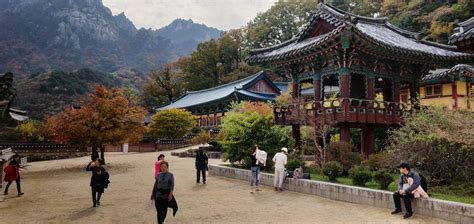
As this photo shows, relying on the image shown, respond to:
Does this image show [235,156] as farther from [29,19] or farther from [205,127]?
[29,19]

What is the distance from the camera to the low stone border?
350 inches

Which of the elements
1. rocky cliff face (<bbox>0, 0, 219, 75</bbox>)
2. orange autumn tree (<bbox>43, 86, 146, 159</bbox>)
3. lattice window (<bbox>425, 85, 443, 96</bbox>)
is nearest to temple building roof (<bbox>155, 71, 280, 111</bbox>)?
lattice window (<bbox>425, 85, 443, 96</bbox>)

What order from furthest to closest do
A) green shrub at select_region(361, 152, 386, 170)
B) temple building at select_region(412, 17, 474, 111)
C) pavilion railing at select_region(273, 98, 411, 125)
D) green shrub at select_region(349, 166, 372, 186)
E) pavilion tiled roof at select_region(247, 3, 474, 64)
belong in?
1. temple building at select_region(412, 17, 474, 111)
2. pavilion tiled roof at select_region(247, 3, 474, 64)
3. pavilion railing at select_region(273, 98, 411, 125)
4. green shrub at select_region(361, 152, 386, 170)
5. green shrub at select_region(349, 166, 372, 186)

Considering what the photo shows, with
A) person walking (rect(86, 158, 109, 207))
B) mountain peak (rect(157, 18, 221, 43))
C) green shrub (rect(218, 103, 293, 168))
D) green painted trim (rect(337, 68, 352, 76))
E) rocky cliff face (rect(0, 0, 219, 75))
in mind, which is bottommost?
person walking (rect(86, 158, 109, 207))

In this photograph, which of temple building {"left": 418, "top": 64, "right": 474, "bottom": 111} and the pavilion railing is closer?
the pavilion railing

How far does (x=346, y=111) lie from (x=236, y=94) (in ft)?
86.5

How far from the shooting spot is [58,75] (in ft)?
292

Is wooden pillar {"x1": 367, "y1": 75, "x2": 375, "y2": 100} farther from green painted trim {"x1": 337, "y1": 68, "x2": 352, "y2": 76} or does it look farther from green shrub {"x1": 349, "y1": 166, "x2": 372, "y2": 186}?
green shrub {"x1": 349, "y1": 166, "x2": 372, "y2": 186}

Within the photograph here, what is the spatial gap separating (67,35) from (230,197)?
418ft

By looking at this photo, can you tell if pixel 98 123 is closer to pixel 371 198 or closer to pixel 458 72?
pixel 371 198

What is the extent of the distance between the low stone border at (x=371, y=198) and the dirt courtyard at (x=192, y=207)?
0.96 ft

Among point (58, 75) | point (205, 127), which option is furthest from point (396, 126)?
point (58, 75)

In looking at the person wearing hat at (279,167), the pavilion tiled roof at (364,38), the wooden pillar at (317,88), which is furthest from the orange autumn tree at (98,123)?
the person wearing hat at (279,167)

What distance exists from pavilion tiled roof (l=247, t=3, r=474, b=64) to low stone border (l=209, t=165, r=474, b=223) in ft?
23.5
